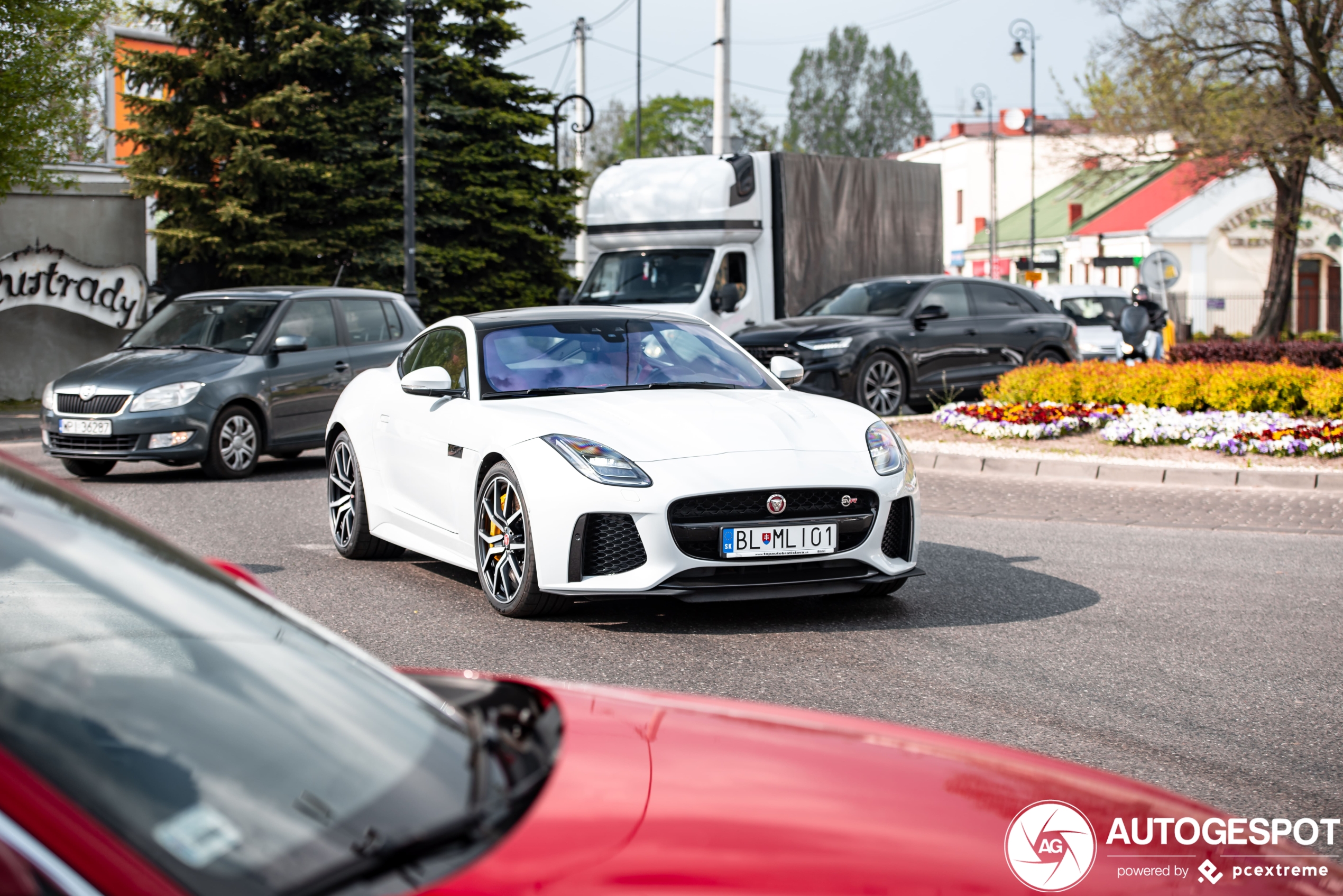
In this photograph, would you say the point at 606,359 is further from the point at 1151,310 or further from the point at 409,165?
the point at 409,165

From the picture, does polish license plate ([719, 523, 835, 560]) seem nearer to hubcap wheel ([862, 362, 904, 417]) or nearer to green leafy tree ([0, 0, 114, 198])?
hubcap wheel ([862, 362, 904, 417])

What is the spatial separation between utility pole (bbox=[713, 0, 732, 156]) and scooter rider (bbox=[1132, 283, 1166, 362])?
7.58m

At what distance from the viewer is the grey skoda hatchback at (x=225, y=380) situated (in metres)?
12.1

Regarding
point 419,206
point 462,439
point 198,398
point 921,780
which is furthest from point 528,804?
point 419,206

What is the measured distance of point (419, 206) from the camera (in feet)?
97.1

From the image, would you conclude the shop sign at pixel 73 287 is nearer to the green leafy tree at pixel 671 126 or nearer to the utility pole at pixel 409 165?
the utility pole at pixel 409 165

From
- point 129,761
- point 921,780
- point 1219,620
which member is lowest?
point 1219,620

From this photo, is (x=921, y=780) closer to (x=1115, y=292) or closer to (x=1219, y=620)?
(x=1219, y=620)

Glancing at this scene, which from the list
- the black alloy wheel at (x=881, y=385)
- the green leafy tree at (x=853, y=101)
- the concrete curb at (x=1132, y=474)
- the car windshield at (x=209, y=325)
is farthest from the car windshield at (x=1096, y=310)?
the green leafy tree at (x=853, y=101)

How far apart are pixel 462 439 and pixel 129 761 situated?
5.49m

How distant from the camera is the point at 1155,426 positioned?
44.2ft

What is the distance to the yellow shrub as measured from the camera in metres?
14.0
